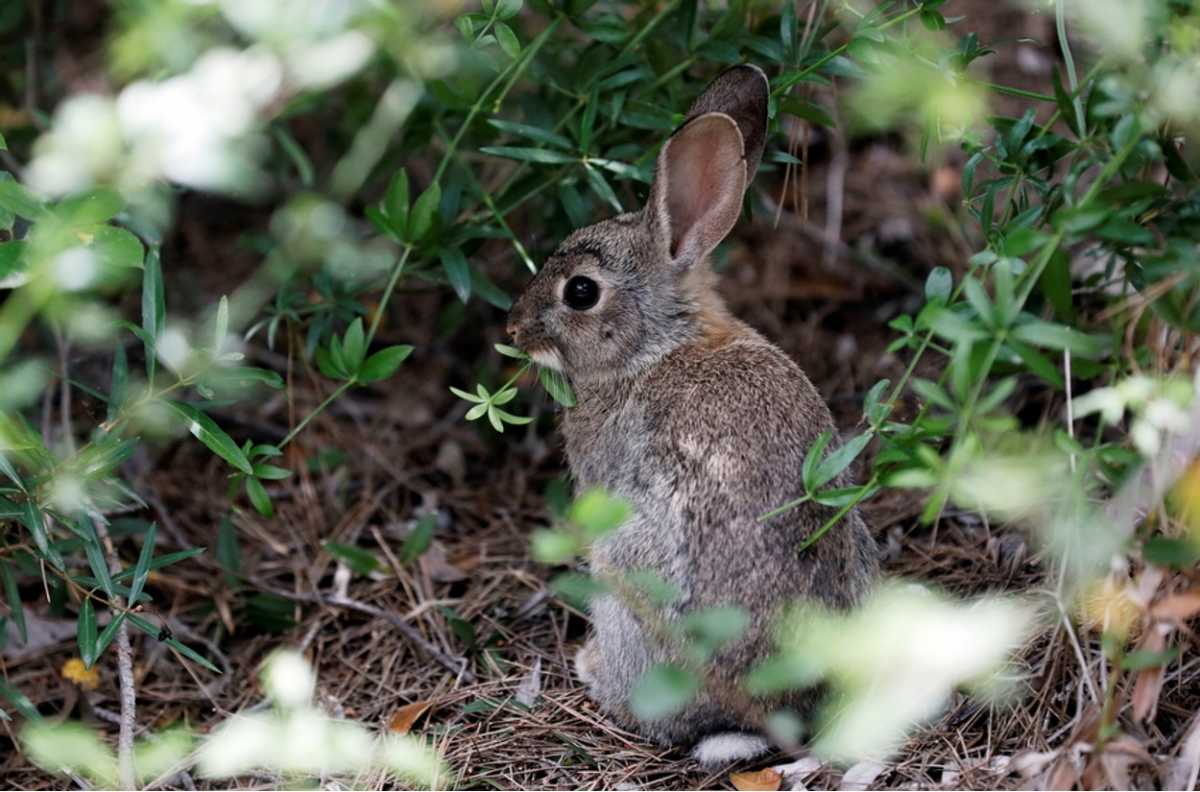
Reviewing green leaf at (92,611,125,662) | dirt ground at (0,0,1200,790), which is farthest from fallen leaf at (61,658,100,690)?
green leaf at (92,611,125,662)

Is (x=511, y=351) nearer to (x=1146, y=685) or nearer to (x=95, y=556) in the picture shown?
(x=95, y=556)

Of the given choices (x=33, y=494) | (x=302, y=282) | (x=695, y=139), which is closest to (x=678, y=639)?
(x=695, y=139)

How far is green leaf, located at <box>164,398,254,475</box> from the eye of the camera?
3.78 m

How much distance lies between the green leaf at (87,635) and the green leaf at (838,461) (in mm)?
2158

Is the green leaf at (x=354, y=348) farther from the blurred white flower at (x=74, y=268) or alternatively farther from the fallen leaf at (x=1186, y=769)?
the fallen leaf at (x=1186, y=769)

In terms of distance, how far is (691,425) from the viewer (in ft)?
13.1

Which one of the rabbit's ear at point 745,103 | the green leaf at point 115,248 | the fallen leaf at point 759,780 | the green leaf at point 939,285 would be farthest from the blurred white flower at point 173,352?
the green leaf at point 939,285

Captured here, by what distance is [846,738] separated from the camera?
2.85m

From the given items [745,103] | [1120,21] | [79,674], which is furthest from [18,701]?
[1120,21]

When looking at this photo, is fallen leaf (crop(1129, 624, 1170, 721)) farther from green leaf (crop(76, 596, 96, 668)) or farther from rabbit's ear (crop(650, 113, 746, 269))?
green leaf (crop(76, 596, 96, 668))

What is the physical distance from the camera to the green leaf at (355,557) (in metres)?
4.88

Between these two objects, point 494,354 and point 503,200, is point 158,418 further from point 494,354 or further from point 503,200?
point 494,354

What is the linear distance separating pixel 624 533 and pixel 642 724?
2.11 ft

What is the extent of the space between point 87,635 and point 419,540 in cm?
151
